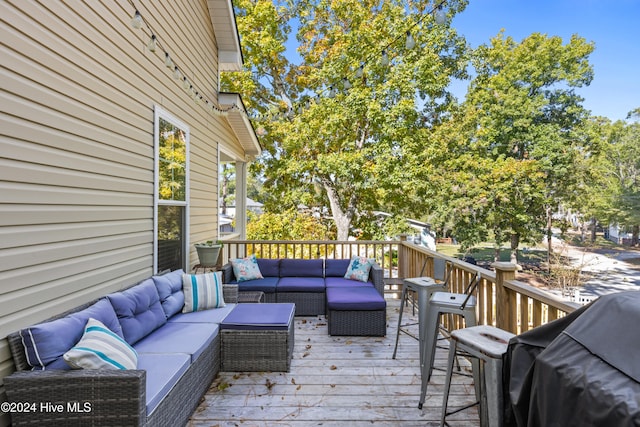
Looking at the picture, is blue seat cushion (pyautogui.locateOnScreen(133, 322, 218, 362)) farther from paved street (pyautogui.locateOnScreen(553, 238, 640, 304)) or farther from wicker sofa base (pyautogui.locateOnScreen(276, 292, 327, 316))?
paved street (pyautogui.locateOnScreen(553, 238, 640, 304))

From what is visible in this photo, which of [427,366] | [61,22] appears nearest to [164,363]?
[427,366]

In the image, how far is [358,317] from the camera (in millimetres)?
4449

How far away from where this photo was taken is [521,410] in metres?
1.75

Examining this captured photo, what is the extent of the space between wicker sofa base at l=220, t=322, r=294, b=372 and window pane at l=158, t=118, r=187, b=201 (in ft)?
6.08

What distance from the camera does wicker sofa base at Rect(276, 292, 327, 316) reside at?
17.3ft

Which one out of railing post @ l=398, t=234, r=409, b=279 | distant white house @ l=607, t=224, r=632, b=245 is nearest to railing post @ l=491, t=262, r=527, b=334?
railing post @ l=398, t=234, r=409, b=279

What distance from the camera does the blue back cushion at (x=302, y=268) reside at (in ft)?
18.7

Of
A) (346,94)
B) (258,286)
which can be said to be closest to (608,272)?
(346,94)

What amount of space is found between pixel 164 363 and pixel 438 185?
1366 centimetres

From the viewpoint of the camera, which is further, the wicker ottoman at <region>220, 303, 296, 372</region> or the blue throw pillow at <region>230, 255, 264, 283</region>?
the blue throw pillow at <region>230, 255, 264, 283</region>

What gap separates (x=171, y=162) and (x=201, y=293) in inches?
65.9

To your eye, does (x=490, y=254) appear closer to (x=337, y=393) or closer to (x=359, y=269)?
(x=359, y=269)

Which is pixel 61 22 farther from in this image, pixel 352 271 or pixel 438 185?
pixel 438 185

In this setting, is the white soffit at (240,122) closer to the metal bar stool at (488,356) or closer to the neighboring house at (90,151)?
the neighboring house at (90,151)
